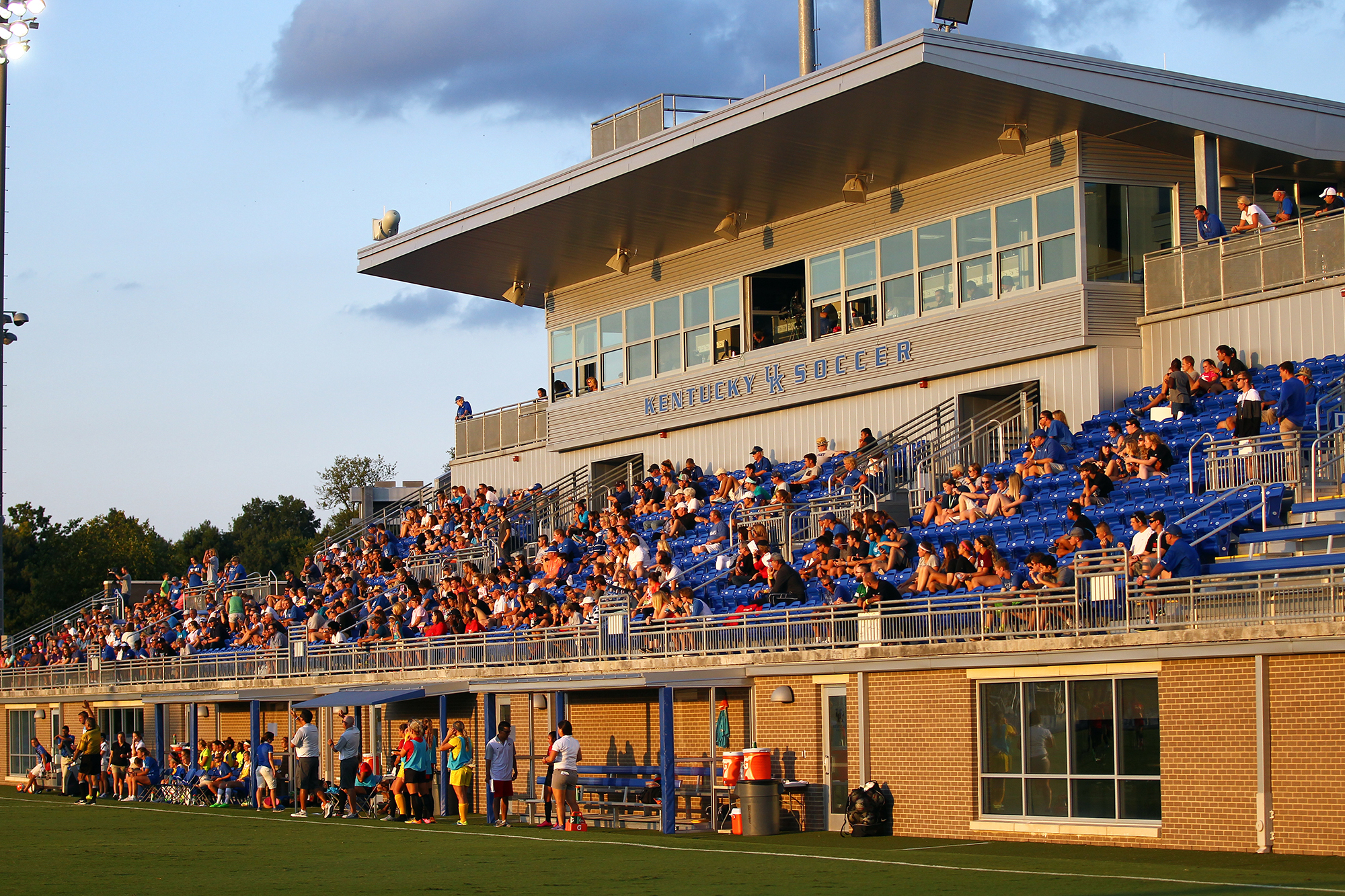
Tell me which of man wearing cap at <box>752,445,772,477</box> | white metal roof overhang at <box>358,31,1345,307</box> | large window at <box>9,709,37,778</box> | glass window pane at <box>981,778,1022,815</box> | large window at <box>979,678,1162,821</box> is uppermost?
white metal roof overhang at <box>358,31,1345,307</box>

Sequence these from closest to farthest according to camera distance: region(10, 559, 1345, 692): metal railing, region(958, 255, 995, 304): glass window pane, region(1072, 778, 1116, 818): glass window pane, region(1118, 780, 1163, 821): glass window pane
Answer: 1. region(10, 559, 1345, 692): metal railing
2. region(1118, 780, 1163, 821): glass window pane
3. region(1072, 778, 1116, 818): glass window pane
4. region(958, 255, 995, 304): glass window pane

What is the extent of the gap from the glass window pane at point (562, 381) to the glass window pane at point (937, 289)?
11793 mm

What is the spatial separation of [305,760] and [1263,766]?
51.9 ft

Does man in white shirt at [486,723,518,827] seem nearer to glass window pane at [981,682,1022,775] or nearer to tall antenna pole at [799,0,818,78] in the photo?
glass window pane at [981,682,1022,775]

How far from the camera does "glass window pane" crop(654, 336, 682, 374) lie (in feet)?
115

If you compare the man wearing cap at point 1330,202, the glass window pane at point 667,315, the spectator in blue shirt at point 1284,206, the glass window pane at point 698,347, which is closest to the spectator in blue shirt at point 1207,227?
the spectator in blue shirt at point 1284,206

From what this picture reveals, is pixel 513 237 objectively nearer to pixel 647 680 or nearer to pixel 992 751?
pixel 647 680

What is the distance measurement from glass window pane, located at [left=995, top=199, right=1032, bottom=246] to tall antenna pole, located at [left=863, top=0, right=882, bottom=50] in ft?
20.3

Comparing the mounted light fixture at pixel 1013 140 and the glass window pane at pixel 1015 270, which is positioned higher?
the mounted light fixture at pixel 1013 140

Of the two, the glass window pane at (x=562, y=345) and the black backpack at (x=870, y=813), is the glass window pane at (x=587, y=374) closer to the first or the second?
the glass window pane at (x=562, y=345)

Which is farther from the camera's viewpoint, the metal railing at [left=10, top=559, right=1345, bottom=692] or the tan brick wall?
the metal railing at [left=10, top=559, right=1345, bottom=692]

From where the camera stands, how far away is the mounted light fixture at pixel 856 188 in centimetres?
2898

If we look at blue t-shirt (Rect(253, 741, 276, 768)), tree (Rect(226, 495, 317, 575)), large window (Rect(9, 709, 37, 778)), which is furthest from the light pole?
tree (Rect(226, 495, 317, 575))

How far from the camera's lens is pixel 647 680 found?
867 inches
